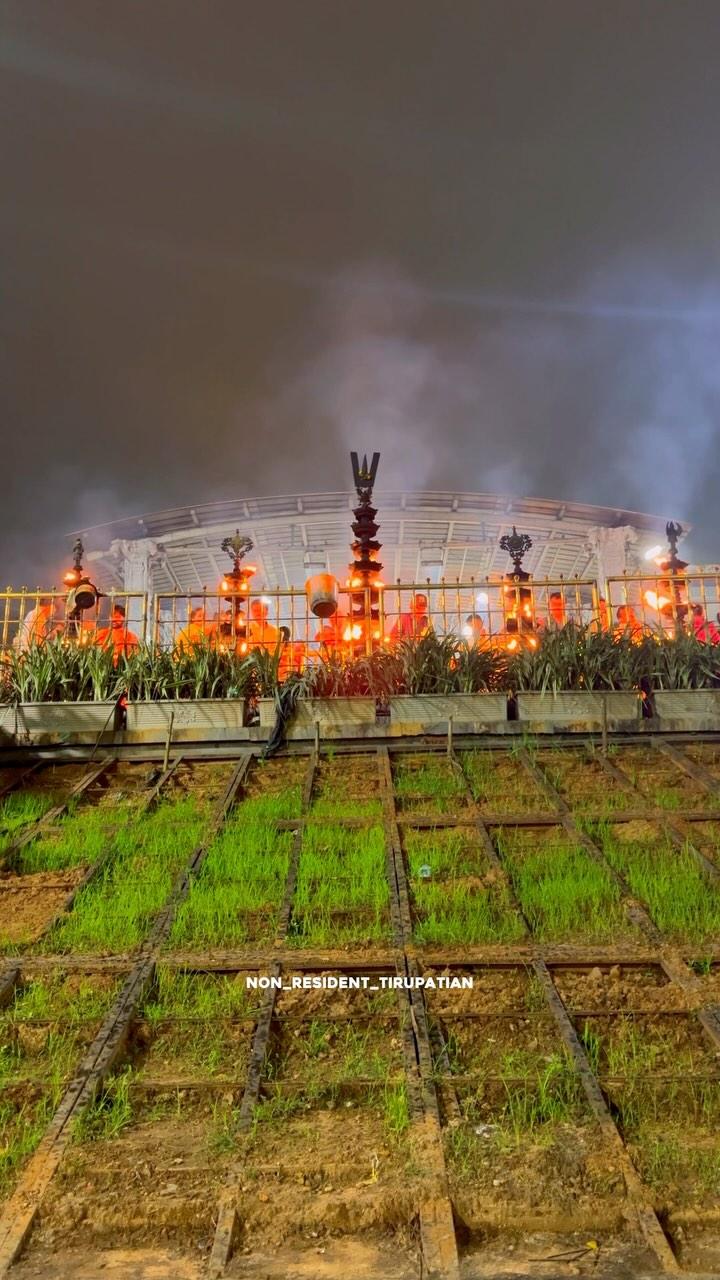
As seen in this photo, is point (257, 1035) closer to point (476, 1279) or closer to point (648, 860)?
point (476, 1279)

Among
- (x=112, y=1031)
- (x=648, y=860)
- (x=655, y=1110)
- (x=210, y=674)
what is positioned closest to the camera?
(x=655, y=1110)

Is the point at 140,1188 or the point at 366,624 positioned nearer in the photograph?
the point at 140,1188

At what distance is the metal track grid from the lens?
1.82 meters

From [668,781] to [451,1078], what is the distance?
4231 millimetres

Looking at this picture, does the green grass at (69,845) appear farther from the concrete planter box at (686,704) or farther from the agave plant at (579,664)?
the concrete planter box at (686,704)

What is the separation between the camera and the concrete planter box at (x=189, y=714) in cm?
749

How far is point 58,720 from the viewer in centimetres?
745

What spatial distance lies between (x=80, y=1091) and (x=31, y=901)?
1.85 meters

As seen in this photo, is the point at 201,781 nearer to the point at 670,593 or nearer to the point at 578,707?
the point at 578,707

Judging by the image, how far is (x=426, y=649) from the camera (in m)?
8.05

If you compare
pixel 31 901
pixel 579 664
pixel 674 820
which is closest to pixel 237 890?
pixel 31 901

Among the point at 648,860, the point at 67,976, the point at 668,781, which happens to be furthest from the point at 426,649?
the point at 67,976

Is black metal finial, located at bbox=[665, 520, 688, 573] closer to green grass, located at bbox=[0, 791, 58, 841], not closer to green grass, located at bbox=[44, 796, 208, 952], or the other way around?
green grass, located at bbox=[44, 796, 208, 952]

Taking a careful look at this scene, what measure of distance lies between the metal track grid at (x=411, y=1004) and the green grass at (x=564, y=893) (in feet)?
0.27
